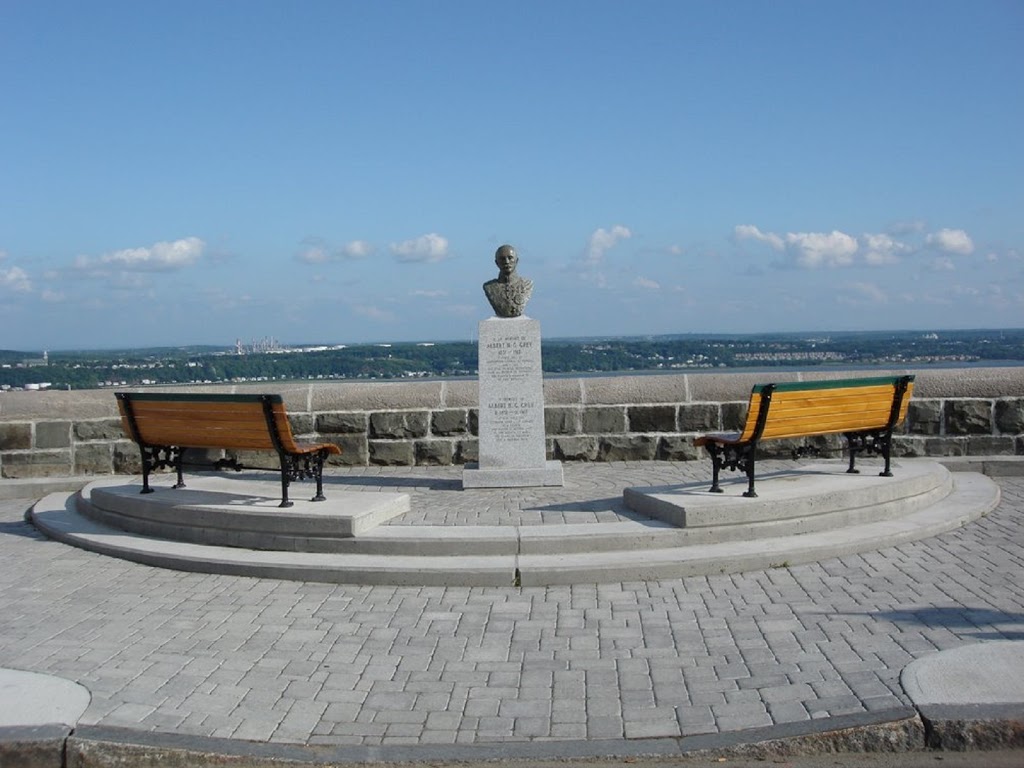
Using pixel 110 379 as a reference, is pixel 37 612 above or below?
below

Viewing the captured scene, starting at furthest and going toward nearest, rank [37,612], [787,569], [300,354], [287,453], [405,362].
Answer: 1. [300,354]
2. [405,362]
3. [287,453]
4. [787,569]
5. [37,612]

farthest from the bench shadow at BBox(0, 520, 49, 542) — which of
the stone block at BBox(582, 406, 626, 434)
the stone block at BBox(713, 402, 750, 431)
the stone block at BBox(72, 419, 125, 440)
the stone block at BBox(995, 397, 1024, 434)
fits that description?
the stone block at BBox(995, 397, 1024, 434)

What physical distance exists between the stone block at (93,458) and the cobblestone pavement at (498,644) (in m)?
3.30

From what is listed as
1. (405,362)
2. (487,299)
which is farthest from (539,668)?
(405,362)

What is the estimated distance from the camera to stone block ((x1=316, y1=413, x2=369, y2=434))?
11.6 metres

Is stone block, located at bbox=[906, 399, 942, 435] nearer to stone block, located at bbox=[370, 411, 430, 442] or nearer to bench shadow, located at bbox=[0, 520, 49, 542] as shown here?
stone block, located at bbox=[370, 411, 430, 442]

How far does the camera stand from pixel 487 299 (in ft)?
33.6

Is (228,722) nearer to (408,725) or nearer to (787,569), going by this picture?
(408,725)

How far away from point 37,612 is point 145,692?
6.18 ft

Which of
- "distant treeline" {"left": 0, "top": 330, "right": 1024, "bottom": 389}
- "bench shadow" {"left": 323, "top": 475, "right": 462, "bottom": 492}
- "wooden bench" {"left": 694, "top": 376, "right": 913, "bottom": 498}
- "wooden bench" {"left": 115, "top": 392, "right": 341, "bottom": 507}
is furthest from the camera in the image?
"distant treeline" {"left": 0, "top": 330, "right": 1024, "bottom": 389}

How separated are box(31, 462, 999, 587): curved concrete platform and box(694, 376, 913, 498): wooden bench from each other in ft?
1.19

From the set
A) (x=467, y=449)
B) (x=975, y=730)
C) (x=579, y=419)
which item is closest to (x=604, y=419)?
(x=579, y=419)

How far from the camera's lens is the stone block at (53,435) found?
1125 cm

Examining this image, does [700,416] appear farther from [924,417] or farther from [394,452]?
[394,452]
